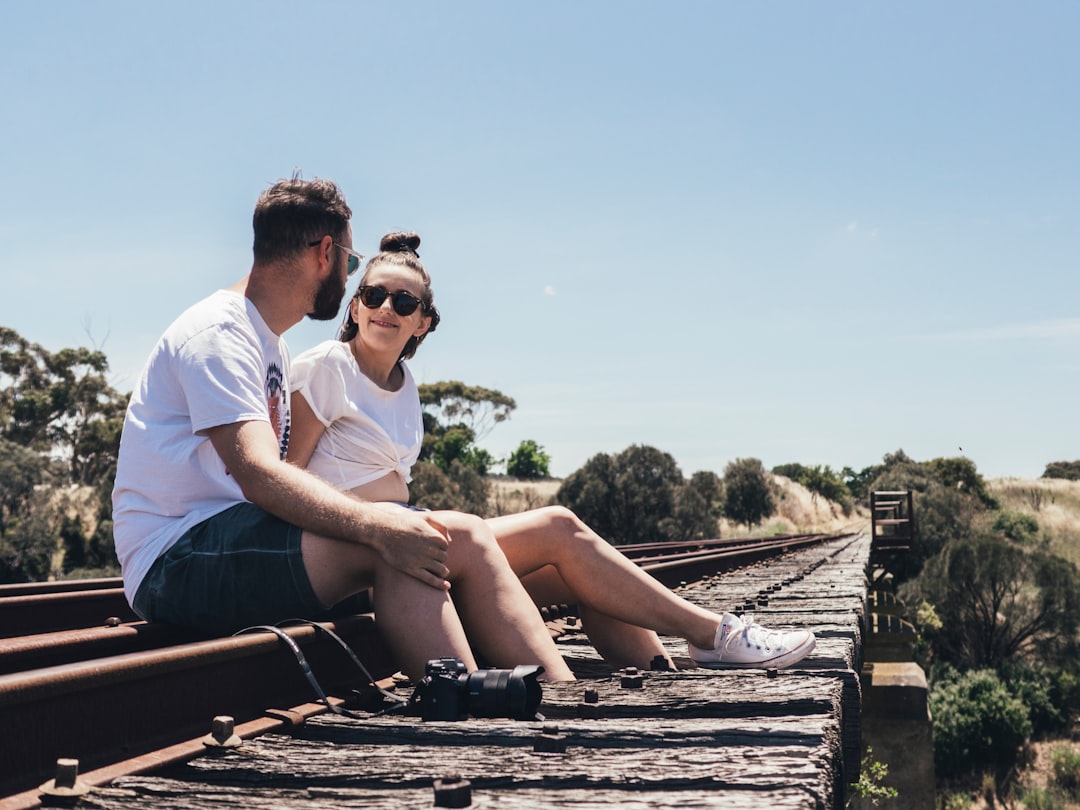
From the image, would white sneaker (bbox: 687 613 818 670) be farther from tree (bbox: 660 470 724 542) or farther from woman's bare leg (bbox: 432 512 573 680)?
tree (bbox: 660 470 724 542)

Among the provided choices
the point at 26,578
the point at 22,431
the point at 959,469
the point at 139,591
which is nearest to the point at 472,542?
the point at 139,591

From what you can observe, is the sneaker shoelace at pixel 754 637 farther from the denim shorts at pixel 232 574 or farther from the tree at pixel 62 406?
the tree at pixel 62 406

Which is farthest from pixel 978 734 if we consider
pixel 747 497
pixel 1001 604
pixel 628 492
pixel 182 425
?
pixel 182 425

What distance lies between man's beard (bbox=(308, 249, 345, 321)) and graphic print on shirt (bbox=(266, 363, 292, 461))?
0.20m

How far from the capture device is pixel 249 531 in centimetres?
240

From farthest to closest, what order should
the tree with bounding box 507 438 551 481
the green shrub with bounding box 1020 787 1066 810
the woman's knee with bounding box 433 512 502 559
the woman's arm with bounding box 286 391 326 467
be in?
the tree with bounding box 507 438 551 481
the green shrub with bounding box 1020 787 1066 810
the woman's arm with bounding box 286 391 326 467
the woman's knee with bounding box 433 512 502 559

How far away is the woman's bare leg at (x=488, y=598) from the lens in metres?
2.63

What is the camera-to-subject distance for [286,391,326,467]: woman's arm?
3043 mm

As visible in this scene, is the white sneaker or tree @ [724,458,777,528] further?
tree @ [724,458,777,528]

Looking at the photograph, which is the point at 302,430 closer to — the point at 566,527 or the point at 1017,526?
Answer: the point at 566,527

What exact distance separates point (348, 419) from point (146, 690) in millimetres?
1330

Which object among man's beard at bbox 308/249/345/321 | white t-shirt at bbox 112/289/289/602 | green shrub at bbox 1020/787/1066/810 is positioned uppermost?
man's beard at bbox 308/249/345/321

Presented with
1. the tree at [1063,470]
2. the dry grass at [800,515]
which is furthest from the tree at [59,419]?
the tree at [1063,470]

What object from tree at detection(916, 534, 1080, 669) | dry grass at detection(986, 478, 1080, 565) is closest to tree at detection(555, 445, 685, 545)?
tree at detection(916, 534, 1080, 669)
